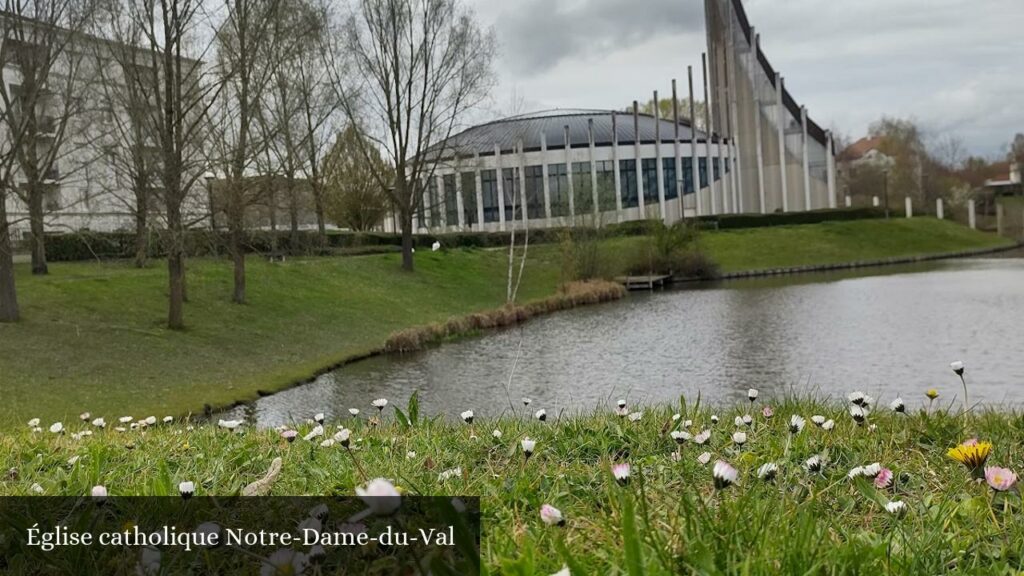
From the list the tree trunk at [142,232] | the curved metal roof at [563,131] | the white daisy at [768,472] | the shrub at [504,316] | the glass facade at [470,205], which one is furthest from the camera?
the curved metal roof at [563,131]

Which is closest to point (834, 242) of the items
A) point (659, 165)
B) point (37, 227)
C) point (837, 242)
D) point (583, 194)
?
point (837, 242)

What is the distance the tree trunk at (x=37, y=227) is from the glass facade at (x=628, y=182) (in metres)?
60.1

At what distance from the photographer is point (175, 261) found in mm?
20594

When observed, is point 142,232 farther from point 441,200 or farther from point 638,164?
point 638,164

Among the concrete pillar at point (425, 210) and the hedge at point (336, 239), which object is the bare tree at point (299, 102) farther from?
the concrete pillar at point (425, 210)

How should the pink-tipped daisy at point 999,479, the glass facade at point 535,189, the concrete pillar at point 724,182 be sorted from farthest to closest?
1. the concrete pillar at point 724,182
2. the glass facade at point 535,189
3. the pink-tipped daisy at point 999,479

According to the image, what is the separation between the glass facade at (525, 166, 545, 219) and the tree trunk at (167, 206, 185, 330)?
56899mm

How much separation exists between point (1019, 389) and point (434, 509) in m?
13.6

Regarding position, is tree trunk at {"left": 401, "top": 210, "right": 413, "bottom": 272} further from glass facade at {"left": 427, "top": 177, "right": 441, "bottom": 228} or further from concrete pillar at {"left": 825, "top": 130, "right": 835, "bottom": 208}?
concrete pillar at {"left": 825, "top": 130, "right": 835, "bottom": 208}

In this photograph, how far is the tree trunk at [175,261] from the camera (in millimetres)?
18891

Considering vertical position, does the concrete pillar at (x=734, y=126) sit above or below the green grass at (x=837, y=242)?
above

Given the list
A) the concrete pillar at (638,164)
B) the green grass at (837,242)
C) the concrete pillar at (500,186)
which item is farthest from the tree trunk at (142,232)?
the concrete pillar at (638,164)

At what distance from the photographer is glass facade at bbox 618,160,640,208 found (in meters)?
79.4

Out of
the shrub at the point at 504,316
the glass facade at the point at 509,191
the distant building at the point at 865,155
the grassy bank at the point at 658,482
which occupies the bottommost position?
the shrub at the point at 504,316
